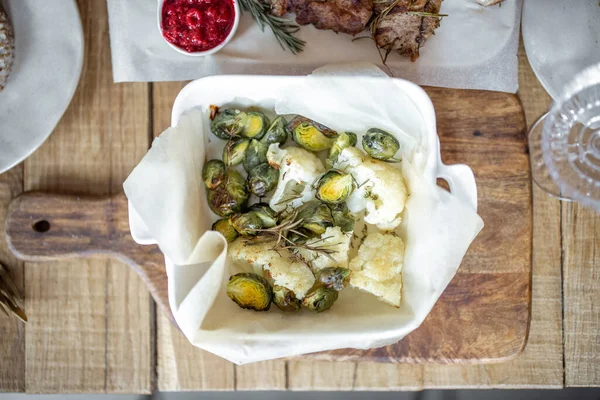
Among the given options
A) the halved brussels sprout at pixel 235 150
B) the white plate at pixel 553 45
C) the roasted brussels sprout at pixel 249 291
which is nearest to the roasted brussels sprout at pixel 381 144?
the halved brussels sprout at pixel 235 150

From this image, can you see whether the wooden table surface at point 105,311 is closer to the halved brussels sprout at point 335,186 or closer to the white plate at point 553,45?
the white plate at point 553,45

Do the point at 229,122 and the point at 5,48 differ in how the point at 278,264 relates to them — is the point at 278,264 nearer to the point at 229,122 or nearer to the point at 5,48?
the point at 229,122

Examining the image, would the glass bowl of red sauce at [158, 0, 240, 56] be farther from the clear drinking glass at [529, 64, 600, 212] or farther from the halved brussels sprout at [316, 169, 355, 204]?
the clear drinking glass at [529, 64, 600, 212]

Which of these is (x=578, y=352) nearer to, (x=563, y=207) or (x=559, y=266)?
(x=559, y=266)

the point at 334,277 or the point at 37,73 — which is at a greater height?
A: the point at 37,73

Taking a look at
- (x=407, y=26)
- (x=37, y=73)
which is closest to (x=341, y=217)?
(x=407, y=26)

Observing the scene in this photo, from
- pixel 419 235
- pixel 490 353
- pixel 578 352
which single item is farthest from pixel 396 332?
pixel 578 352

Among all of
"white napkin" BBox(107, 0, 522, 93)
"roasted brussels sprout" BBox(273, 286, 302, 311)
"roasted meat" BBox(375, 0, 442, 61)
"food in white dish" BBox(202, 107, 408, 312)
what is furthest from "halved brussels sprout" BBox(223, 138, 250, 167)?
"roasted meat" BBox(375, 0, 442, 61)

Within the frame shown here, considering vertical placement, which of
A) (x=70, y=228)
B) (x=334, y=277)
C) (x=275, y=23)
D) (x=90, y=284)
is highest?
(x=275, y=23)
